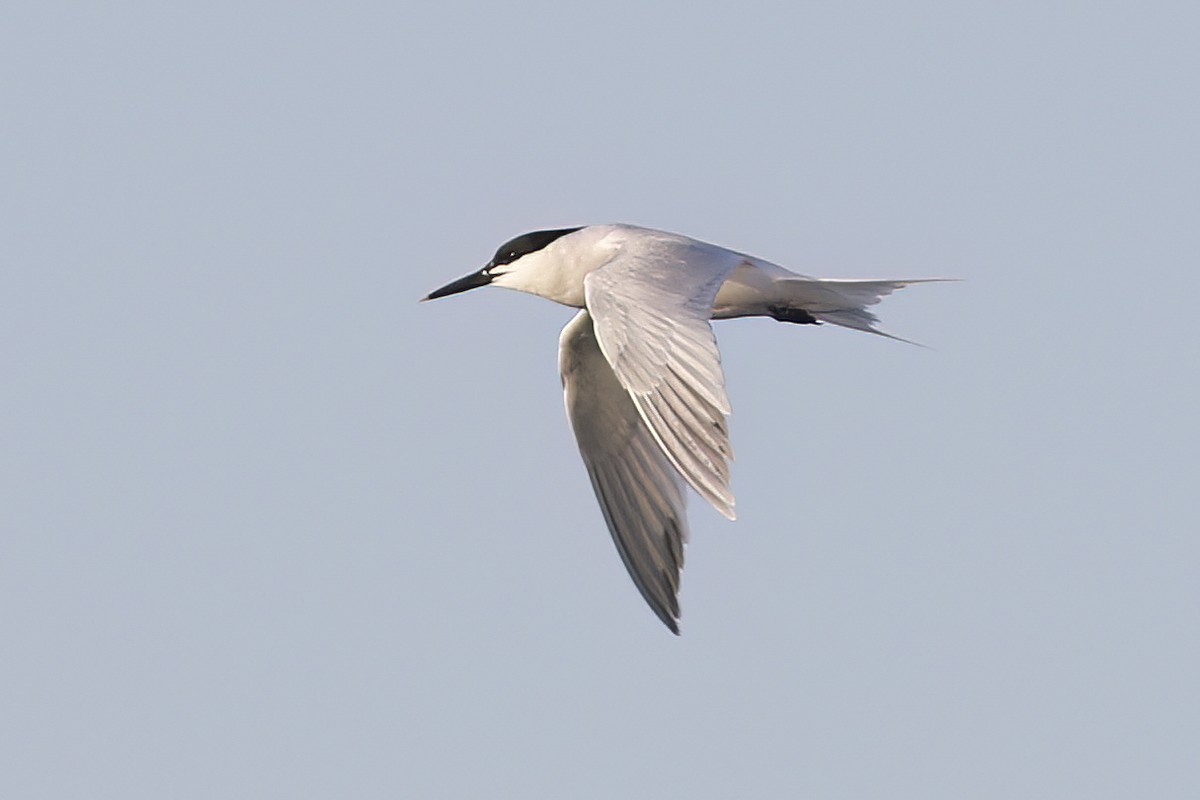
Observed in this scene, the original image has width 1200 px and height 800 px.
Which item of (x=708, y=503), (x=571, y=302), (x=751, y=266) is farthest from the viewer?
(x=571, y=302)

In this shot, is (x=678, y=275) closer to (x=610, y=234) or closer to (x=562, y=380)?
(x=610, y=234)

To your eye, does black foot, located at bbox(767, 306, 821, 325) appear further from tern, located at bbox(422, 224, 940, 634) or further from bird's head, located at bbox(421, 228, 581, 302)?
bird's head, located at bbox(421, 228, 581, 302)

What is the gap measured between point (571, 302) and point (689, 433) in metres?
3.04

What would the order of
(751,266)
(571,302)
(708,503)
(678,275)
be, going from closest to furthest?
(708,503)
(678,275)
(751,266)
(571,302)

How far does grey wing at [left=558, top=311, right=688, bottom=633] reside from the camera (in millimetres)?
10125

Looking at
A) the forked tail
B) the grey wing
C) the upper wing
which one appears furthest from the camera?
the grey wing

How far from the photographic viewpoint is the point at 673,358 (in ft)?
24.8

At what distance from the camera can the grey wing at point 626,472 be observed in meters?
10.1

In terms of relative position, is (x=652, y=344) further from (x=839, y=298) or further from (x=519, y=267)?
(x=519, y=267)

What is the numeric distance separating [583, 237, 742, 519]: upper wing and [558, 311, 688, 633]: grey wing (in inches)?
81.4

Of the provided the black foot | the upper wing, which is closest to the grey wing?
the black foot

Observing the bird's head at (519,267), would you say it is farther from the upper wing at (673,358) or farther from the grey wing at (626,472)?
the upper wing at (673,358)

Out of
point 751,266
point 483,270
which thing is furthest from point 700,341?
point 483,270

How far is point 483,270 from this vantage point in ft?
35.6
